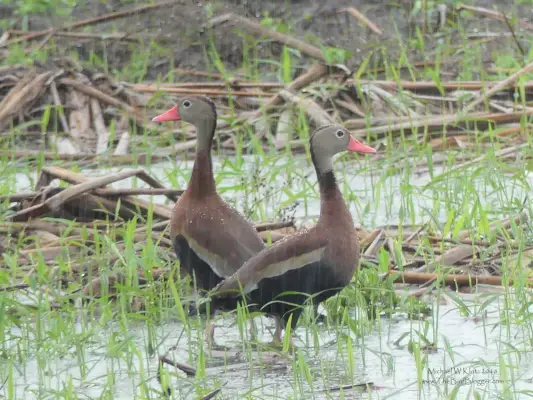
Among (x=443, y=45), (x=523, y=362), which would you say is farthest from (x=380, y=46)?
(x=523, y=362)

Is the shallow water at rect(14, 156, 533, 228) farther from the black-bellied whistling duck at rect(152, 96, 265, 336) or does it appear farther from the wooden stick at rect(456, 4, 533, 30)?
the wooden stick at rect(456, 4, 533, 30)

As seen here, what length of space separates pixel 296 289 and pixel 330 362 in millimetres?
350

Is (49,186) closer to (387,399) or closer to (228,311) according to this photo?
(228,311)

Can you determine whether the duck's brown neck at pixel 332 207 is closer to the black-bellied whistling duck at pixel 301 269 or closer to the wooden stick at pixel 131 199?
the black-bellied whistling duck at pixel 301 269

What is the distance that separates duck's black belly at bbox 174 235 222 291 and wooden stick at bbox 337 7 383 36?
5.69m

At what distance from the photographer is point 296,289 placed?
476cm

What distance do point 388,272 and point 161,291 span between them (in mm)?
940

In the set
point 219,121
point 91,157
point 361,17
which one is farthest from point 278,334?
point 361,17

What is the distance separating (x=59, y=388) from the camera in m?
4.24

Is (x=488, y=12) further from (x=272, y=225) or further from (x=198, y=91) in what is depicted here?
(x=272, y=225)

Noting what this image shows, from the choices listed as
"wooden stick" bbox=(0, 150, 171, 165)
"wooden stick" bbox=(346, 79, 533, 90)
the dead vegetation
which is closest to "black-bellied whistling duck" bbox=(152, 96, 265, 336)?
the dead vegetation

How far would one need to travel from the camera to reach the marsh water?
4.12 meters

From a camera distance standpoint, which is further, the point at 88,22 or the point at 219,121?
the point at 88,22

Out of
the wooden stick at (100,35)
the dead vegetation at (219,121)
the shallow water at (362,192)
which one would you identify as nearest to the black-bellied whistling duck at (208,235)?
the dead vegetation at (219,121)
